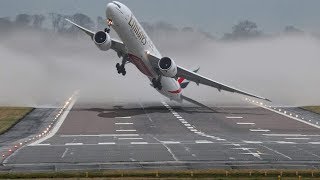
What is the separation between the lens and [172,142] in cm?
6488

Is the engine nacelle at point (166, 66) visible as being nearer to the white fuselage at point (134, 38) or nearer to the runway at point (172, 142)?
the white fuselage at point (134, 38)

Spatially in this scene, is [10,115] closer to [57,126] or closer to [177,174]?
[57,126]

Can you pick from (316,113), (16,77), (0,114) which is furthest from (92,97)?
(316,113)

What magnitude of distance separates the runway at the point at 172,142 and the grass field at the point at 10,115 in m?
6.41

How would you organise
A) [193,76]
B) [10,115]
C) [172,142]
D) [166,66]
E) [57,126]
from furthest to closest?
[193,76]
[10,115]
[166,66]
[57,126]
[172,142]

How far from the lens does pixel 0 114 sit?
9225cm

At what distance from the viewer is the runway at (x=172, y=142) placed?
50.9 metres

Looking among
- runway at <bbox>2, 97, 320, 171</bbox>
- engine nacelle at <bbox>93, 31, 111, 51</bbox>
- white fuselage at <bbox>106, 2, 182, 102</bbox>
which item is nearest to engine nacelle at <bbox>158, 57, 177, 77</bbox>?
white fuselage at <bbox>106, 2, 182, 102</bbox>

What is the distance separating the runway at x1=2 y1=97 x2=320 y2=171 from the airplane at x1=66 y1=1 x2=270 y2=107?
508 centimetres

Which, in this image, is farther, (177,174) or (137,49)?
(137,49)

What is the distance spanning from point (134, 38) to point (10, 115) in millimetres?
20985

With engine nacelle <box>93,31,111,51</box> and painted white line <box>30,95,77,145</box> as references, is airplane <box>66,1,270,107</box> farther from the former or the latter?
painted white line <box>30,95,77,145</box>

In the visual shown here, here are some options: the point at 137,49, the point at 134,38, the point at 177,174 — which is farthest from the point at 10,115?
the point at 177,174

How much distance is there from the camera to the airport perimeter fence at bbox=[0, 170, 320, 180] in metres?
44.7
